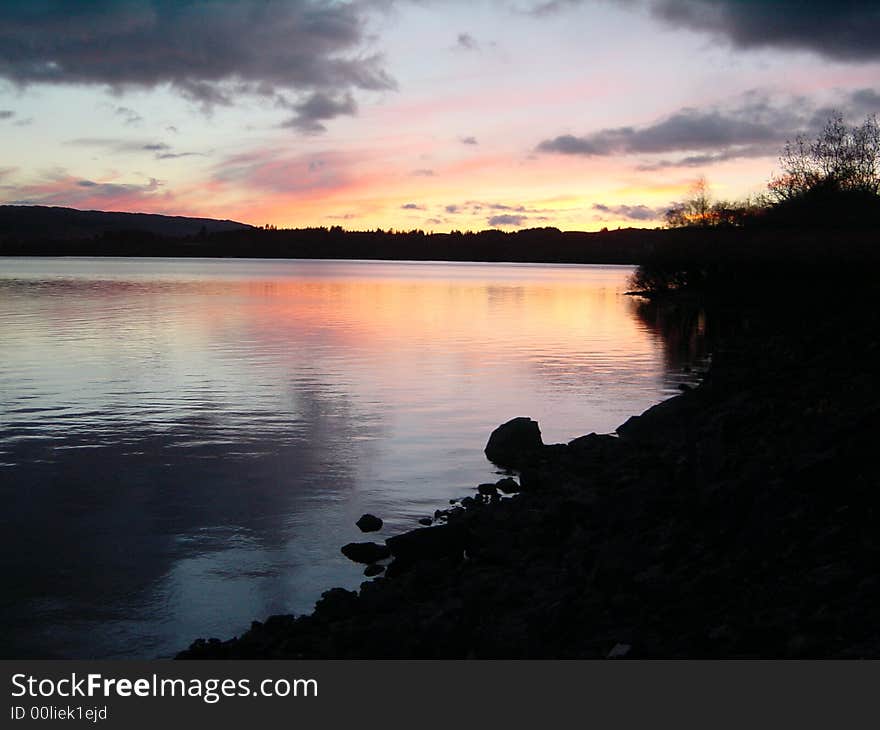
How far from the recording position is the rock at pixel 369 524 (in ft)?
46.8

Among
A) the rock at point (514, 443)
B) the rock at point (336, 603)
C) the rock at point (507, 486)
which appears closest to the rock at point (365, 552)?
the rock at point (336, 603)

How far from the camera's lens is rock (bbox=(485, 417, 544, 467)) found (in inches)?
739

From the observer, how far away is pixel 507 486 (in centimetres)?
1628

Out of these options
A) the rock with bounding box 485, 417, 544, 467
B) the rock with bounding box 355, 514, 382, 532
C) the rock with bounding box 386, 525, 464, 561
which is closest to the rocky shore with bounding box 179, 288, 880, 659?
the rock with bounding box 386, 525, 464, 561

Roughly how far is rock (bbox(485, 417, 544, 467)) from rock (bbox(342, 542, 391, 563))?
19.7 ft

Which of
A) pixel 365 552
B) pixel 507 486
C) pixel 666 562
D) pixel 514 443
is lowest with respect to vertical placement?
pixel 365 552

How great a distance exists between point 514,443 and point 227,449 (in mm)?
6618

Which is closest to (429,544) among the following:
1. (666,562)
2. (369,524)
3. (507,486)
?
(369,524)

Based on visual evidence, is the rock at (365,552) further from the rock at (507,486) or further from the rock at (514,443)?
the rock at (514,443)

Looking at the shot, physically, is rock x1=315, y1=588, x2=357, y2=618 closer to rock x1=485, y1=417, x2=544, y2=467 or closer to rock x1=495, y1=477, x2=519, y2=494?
rock x1=495, y1=477, x2=519, y2=494

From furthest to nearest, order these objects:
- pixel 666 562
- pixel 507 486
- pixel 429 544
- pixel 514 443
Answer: pixel 514 443 → pixel 507 486 → pixel 429 544 → pixel 666 562

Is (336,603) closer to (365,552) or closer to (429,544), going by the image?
(429,544)

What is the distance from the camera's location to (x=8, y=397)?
25266 millimetres

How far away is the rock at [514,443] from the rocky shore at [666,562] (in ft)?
10.1
